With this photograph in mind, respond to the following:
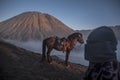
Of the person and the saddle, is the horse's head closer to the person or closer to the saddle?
the saddle

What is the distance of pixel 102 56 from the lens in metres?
0.75

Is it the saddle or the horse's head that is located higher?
the horse's head

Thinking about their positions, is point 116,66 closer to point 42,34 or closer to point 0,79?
point 0,79

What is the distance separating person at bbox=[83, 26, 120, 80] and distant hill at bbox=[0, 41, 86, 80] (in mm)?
3118

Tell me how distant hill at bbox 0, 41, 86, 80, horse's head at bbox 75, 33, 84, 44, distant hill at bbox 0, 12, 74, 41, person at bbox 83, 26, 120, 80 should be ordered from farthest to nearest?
distant hill at bbox 0, 12, 74, 41
horse's head at bbox 75, 33, 84, 44
distant hill at bbox 0, 41, 86, 80
person at bbox 83, 26, 120, 80

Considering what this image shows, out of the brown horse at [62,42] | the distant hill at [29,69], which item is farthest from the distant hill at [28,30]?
the distant hill at [29,69]

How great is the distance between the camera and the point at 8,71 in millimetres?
4234

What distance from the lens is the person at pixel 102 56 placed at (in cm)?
72

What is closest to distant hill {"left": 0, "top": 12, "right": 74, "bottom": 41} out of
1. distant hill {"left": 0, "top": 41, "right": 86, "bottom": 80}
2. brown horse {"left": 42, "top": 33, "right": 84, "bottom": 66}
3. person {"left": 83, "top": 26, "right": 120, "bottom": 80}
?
brown horse {"left": 42, "top": 33, "right": 84, "bottom": 66}

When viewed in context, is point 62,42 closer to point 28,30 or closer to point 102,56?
point 28,30

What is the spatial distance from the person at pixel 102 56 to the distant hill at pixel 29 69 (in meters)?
3.12

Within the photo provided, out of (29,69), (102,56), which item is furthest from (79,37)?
(102,56)

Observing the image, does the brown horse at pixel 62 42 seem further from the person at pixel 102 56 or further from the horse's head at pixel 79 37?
the person at pixel 102 56

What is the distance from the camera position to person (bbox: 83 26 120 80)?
722 millimetres
